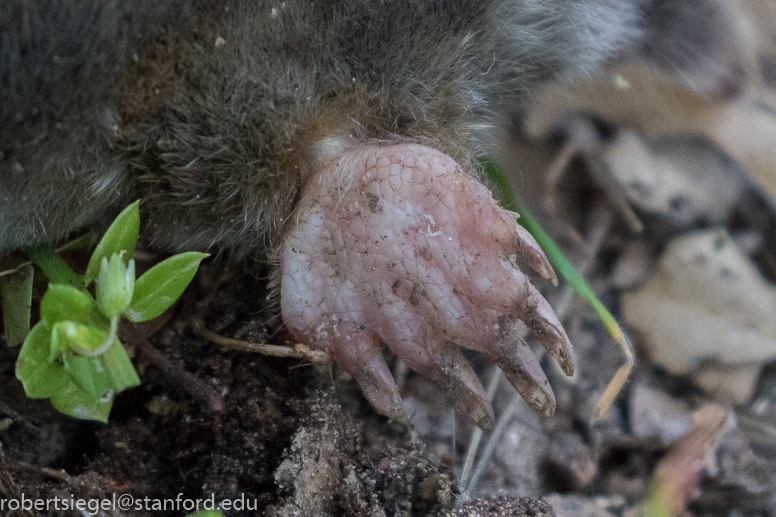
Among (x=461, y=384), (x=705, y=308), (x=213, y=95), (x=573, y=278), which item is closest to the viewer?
(x=213, y=95)

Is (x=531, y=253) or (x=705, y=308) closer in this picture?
(x=531, y=253)

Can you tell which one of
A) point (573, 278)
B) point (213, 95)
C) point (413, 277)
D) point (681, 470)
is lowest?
point (681, 470)

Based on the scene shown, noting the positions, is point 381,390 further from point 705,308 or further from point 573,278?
point 705,308

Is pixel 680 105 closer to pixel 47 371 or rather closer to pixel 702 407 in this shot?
pixel 702 407

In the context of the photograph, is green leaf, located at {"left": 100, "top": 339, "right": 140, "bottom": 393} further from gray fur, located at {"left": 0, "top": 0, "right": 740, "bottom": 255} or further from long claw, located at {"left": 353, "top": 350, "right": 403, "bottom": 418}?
long claw, located at {"left": 353, "top": 350, "right": 403, "bottom": 418}

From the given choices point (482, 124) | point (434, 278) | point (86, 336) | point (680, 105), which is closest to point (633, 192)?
point (680, 105)

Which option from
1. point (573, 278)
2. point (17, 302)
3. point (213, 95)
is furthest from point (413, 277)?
point (17, 302)

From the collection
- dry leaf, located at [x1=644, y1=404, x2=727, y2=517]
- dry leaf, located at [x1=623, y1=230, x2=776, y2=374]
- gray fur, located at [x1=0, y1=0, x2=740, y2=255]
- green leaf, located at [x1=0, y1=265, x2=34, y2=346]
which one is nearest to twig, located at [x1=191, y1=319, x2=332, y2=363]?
gray fur, located at [x1=0, y1=0, x2=740, y2=255]

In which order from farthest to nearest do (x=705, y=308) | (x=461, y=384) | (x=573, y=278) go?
1. (x=705, y=308)
2. (x=573, y=278)
3. (x=461, y=384)
